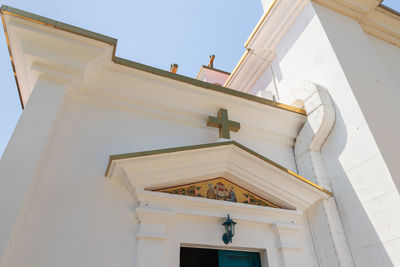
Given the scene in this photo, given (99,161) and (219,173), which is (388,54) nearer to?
(219,173)

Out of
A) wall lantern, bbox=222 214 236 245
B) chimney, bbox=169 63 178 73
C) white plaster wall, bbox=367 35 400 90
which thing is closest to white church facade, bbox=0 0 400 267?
wall lantern, bbox=222 214 236 245

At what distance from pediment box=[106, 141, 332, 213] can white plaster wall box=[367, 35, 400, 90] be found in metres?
3.38

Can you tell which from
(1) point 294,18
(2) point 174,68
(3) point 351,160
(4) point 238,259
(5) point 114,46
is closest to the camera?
(4) point 238,259

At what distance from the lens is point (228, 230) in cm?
360

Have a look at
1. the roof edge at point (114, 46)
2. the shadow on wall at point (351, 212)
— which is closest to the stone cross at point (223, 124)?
the roof edge at point (114, 46)

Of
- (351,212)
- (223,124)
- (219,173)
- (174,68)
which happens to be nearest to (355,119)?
(351,212)

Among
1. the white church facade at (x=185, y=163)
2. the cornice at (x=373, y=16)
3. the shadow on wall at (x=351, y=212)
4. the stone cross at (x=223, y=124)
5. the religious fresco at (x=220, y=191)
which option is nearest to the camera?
the white church facade at (x=185, y=163)

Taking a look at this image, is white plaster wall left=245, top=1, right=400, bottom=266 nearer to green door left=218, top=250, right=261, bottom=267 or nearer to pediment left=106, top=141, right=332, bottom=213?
pediment left=106, top=141, right=332, bottom=213

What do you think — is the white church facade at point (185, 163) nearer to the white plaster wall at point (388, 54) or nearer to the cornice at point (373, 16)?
the cornice at point (373, 16)

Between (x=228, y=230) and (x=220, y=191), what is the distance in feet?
1.82

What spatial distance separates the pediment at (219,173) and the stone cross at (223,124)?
1.49 feet

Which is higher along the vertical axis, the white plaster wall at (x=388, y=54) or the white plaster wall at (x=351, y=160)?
the white plaster wall at (x=388, y=54)

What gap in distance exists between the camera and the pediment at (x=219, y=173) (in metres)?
3.50

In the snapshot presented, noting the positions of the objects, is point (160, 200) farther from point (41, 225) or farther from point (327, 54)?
point (327, 54)
